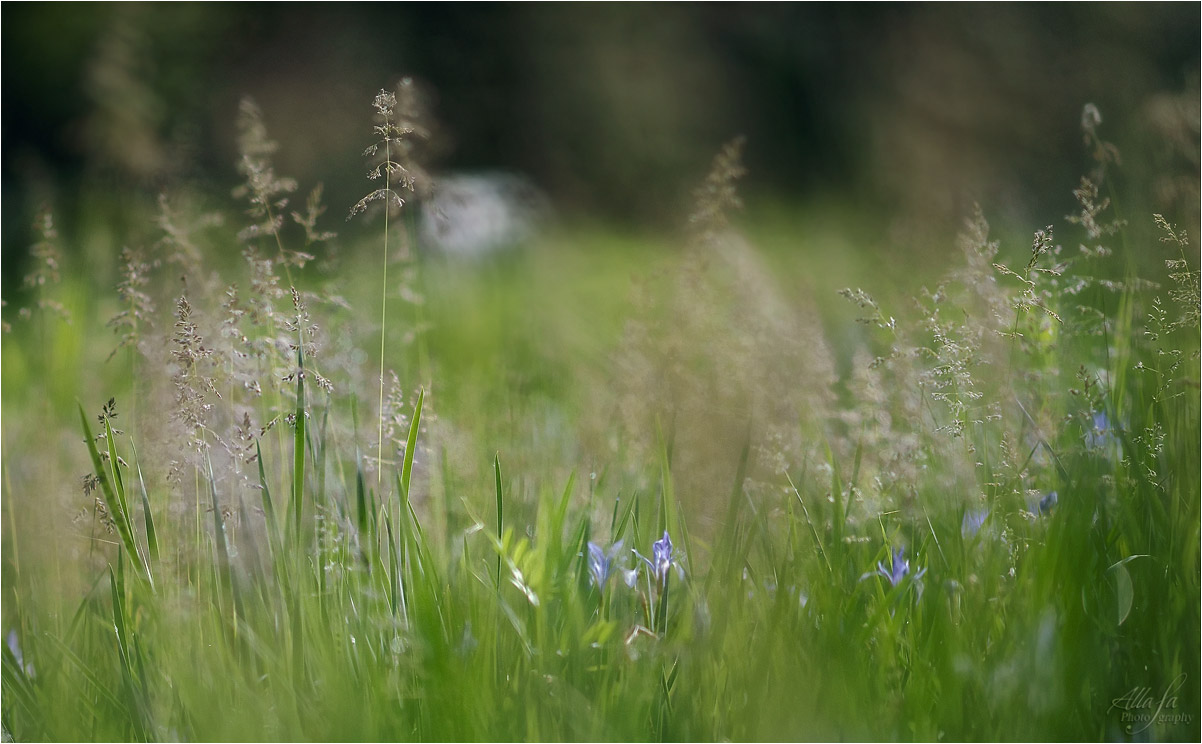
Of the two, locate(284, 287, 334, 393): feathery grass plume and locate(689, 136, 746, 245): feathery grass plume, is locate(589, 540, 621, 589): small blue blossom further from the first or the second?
locate(689, 136, 746, 245): feathery grass plume

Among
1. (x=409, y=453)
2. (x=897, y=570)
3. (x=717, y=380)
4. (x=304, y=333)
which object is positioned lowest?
(x=897, y=570)

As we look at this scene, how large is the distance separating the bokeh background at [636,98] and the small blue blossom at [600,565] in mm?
1018

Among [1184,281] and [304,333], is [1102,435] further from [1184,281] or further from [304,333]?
[304,333]

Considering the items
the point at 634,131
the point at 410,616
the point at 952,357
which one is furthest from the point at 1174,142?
the point at 634,131

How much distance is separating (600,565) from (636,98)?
8.31 m

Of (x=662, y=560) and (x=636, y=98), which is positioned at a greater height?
(x=636, y=98)

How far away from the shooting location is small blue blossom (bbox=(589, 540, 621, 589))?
1.21m

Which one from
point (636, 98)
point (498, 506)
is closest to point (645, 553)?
point (498, 506)

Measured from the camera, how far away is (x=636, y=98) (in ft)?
29.5

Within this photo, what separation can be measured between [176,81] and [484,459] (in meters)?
6.25

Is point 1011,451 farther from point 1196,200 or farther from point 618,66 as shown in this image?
point 618,66

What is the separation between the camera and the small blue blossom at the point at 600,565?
1.21m

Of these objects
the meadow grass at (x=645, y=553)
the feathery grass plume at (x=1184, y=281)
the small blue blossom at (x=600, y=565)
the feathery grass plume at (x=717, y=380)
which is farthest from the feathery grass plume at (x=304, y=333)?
the feathery grass plume at (x=1184, y=281)
